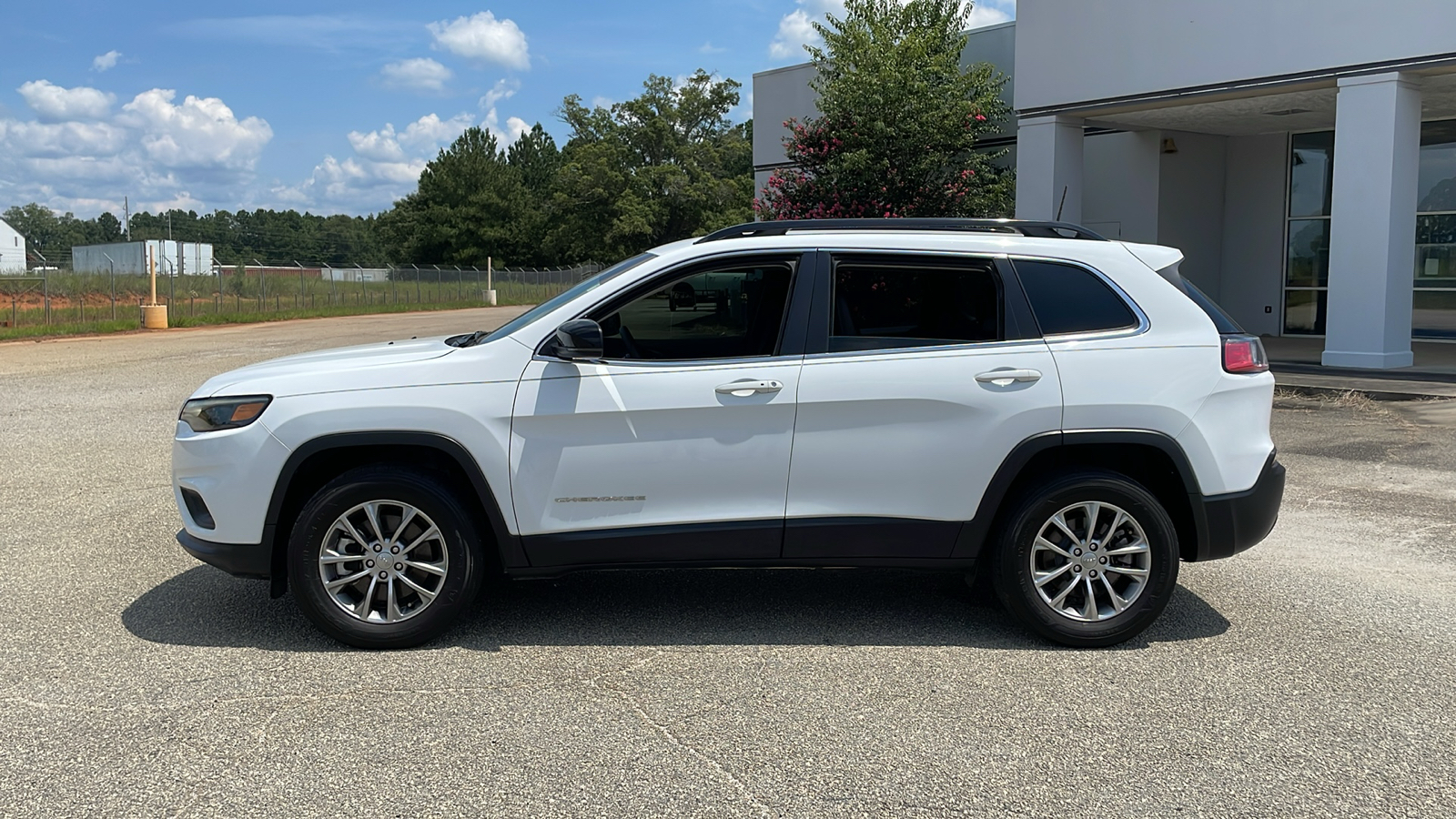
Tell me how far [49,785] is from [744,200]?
70849mm

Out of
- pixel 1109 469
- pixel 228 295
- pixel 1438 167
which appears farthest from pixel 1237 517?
pixel 228 295

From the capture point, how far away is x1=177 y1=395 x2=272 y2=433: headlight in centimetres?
475

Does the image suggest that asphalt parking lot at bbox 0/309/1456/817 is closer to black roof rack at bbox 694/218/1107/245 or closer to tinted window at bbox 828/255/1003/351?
tinted window at bbox 828/255/1003/351

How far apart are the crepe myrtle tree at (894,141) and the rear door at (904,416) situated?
41.3 ft

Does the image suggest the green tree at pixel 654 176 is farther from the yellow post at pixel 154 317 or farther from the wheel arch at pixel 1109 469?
the wheel arch at pixel 1109 469

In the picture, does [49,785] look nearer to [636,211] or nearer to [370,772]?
[370,772]

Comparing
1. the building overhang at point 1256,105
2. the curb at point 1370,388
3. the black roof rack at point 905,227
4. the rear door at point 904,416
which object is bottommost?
the curb at point 1370,388

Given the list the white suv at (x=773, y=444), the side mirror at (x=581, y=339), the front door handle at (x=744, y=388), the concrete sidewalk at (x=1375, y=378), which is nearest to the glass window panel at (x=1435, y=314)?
the concrete sidewalk at (x=1375, y=378)

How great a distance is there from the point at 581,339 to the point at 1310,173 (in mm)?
20225

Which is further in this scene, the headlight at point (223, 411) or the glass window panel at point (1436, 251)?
the glass window panel at point (1436, 251)

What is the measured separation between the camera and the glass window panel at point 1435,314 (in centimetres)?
1969

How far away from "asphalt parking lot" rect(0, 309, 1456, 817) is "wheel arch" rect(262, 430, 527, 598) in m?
0.45

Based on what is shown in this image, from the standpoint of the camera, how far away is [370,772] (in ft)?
11.9

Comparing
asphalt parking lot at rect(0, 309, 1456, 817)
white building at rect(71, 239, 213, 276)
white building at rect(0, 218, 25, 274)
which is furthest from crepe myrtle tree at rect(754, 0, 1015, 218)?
white building at rect(0, 218, 25, 274)
